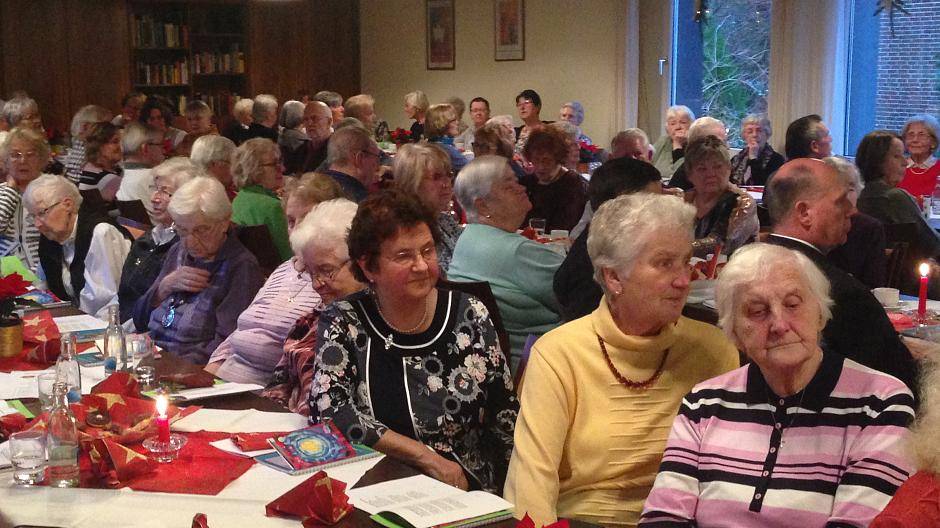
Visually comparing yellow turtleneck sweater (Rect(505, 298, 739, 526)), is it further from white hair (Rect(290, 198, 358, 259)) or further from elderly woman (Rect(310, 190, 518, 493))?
white hair (Rect(290, 198, 358, 259))

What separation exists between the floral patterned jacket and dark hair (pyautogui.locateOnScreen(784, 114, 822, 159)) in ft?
17.3

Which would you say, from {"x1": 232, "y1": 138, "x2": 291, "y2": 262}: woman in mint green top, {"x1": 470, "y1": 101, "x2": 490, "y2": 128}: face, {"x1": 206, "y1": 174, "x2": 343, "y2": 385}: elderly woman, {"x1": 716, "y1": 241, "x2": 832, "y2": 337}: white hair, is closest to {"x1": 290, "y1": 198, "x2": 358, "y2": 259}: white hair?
{"x1": 206, "y1": 174, "x2": 343, "y2": 385}: elderly woman

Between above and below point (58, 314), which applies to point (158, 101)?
above

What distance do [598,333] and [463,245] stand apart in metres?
1.79

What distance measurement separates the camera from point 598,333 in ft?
8.99

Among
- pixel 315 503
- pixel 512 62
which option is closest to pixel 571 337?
pixel 315 503

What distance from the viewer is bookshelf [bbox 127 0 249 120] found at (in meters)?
13.6

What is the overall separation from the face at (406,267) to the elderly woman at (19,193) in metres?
3.20

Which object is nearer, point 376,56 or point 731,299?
point 731,299

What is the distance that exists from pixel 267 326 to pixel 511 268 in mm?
1013

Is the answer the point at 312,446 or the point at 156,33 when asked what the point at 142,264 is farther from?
the point at 156,33

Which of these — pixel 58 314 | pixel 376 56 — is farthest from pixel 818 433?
pixel 376 56

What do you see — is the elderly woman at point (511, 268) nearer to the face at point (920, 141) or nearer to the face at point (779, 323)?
the face at point (779, 323)

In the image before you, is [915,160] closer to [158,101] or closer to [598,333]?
[598,333]
